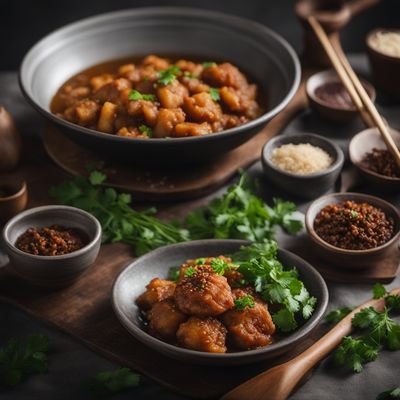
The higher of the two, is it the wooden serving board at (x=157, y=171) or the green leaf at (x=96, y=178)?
the green leaf at (x=96, y=178)

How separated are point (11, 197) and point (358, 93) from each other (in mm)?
2422

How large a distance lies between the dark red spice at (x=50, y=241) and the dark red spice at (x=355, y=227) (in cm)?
131

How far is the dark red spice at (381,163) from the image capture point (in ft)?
16.4

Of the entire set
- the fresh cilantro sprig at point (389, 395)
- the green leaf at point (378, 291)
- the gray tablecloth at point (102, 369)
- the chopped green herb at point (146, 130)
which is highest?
the chopped green herb at point (146, 130)

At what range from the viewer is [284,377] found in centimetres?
355

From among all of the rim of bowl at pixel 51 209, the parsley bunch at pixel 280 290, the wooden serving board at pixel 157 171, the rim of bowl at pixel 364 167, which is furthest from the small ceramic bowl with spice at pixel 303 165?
the rim of bowl at pixel 51 209

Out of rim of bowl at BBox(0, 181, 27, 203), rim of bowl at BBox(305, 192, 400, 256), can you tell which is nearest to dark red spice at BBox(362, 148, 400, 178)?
rim of bowl at BBox(305, 192, 400, 256)

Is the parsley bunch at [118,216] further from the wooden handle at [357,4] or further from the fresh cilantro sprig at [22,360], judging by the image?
the wooden handle at [357,4]

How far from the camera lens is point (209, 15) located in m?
6.02

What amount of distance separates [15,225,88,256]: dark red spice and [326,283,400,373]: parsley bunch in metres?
1.35

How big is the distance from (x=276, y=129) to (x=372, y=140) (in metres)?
0.68

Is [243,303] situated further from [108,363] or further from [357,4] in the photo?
[357,4]

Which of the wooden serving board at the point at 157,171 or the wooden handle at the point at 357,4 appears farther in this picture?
the wooden handle at the point at 357,4

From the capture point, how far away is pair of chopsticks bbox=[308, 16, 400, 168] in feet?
16.3
